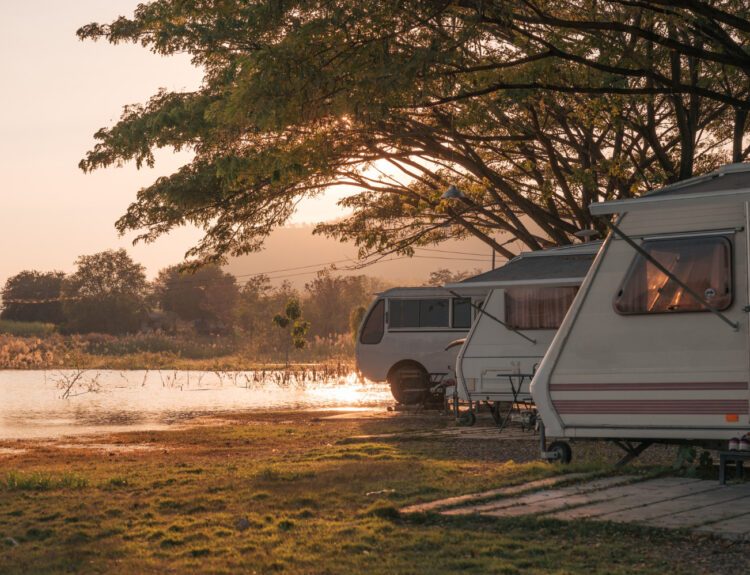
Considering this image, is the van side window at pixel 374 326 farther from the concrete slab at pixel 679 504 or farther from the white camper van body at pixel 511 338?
the concrete slab at pixel 679 504

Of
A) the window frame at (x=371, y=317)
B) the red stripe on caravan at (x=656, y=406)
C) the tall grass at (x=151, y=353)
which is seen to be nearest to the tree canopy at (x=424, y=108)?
the window frame at (x=371, y=317)

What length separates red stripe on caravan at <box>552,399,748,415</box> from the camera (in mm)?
7745

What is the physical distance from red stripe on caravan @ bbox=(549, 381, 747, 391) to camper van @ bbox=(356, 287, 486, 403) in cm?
1204

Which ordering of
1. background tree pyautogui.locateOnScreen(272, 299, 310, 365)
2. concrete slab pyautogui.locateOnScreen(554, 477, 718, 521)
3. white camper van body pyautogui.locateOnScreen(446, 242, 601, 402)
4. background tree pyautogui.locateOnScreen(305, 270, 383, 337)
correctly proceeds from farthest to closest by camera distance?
background tree pyautogui.locateOnScreen(305, 270, 383, 337), background tree pyautogui.locateOnScreen(272, 299, 310, 365), white camper van body pyautogui.locateOnScreen(446, 242, 601, 402), concrete slab pyautogui.locateOnScreen(554, 477, 718, 521)

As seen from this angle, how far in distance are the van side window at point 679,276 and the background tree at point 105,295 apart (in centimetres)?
7780

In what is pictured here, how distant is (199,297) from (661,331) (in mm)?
91933

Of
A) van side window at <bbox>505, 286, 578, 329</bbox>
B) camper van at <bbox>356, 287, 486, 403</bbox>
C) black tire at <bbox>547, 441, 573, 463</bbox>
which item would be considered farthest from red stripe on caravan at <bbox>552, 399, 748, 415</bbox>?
camper van at <bbox>356, 287, 486, 403</bbox>

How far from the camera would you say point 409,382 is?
21.0m

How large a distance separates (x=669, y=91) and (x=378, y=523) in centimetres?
740

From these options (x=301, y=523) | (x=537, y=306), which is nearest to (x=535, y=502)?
(x=301, y=523)

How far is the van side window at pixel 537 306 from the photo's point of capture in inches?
571

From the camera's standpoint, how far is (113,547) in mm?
6051

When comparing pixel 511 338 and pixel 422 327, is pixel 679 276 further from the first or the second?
pixel 422 327

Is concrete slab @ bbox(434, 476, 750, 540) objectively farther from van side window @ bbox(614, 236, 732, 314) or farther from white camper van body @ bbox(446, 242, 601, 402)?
white camper van body @ bbox(446, 242, 601, 402)
